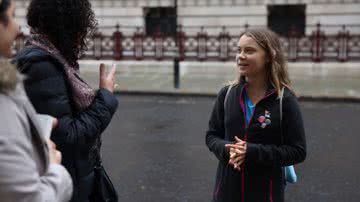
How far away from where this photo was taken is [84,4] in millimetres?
2811

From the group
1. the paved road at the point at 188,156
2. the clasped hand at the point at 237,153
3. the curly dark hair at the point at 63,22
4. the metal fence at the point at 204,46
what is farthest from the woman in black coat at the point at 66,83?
the metal fence at the point at 204,46

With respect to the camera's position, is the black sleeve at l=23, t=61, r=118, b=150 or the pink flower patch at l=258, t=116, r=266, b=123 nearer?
the black sleeve at l=23, t=61, r=118, b=150

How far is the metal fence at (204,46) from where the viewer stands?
1731cm

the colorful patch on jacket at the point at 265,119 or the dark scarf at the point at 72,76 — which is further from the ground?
the dark scarf at the point at 72,76

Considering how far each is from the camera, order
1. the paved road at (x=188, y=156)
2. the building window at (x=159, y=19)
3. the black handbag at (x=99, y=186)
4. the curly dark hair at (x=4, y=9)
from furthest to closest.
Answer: the building window at (x=159, y=19) < the paved road at (x=188, y=156) < the black handbag at (x=99, y=186) < the curly dark hair at (x=4, y=9)

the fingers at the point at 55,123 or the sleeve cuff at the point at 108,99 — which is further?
the sleeve cuff at the point at 108,99

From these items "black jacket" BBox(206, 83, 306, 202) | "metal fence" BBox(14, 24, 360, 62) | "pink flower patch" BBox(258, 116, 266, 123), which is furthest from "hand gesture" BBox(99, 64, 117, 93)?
"metal fence" BBox(14, 24, 360, 62)

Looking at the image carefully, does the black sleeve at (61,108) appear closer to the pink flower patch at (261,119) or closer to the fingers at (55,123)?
the fingers at (55,123)

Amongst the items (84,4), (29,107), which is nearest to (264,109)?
(84,4)

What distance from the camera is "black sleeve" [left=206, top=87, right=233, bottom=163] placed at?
3.22 metres

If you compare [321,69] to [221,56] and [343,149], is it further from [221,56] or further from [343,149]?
[343,149]

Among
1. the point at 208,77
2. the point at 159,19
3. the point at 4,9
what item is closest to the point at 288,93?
the point at 4,9

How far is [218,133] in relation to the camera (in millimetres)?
3420

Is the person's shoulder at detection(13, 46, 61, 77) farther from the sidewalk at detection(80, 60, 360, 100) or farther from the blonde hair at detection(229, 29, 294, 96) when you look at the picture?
the sidewalk at detection(80, 60, 360, 100)
